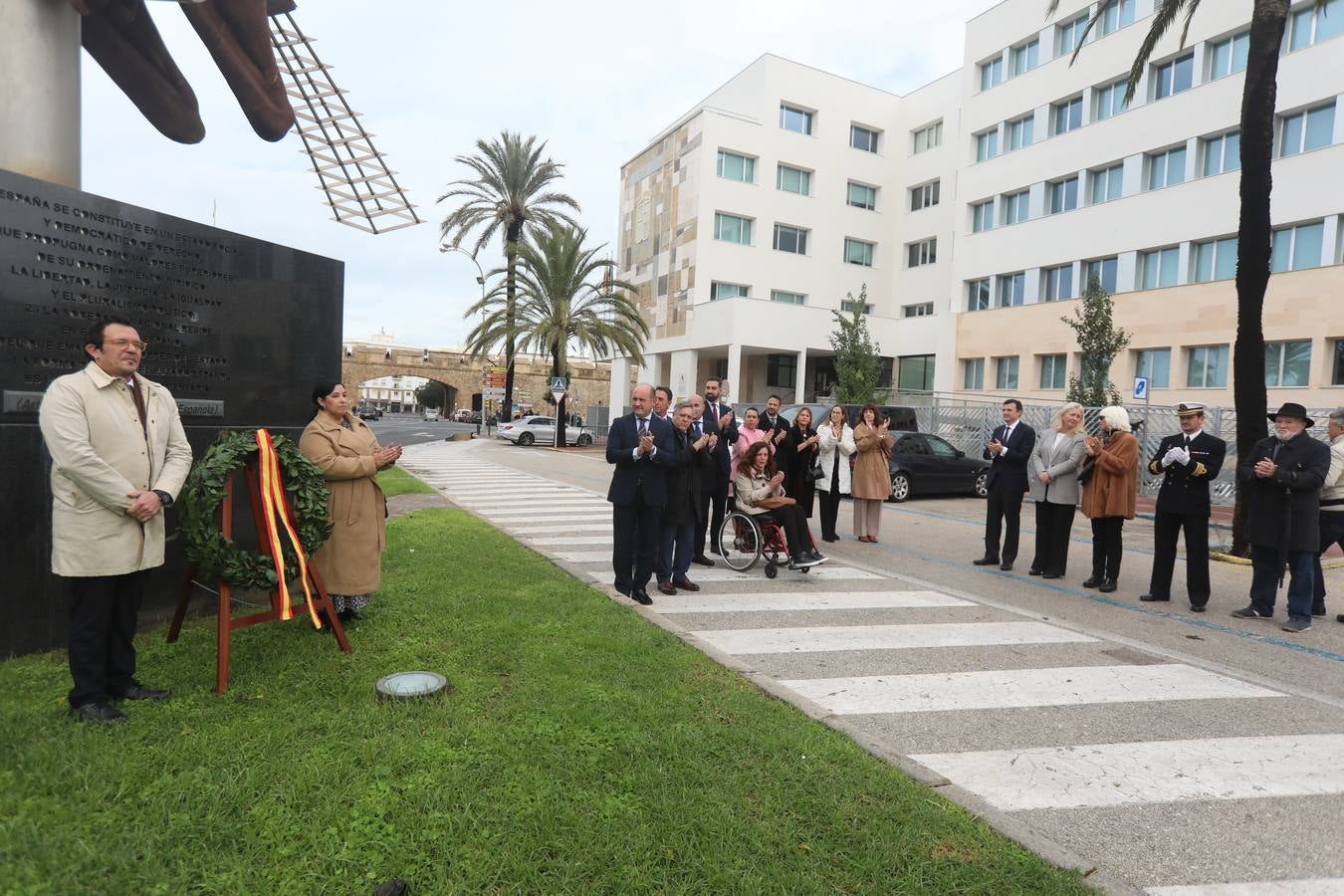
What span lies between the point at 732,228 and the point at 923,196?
33.7 ft

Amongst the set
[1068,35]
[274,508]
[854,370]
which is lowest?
[274,508]

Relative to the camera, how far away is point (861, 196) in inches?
1612

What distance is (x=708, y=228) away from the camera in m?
37.7

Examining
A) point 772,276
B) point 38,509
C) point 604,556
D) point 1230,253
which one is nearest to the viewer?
point 38,509

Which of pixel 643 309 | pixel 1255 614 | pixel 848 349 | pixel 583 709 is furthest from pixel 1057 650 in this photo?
pixel 643 309

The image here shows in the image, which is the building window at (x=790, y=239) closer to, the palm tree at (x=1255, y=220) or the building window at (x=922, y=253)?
the building window at (x=922, y=253)

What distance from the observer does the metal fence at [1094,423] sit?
62.8 feet

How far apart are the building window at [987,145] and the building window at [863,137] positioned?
753 centimetres

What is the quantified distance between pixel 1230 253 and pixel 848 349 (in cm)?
1197

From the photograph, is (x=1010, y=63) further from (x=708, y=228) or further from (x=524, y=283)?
(x=524, y=283)

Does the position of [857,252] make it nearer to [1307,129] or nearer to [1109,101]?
[1109,101]

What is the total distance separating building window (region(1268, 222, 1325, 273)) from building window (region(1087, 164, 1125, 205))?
5.47 metres

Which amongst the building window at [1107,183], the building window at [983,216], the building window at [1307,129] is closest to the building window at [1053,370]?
the building window at [1107,183]

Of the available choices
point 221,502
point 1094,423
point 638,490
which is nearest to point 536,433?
point 1094,423
